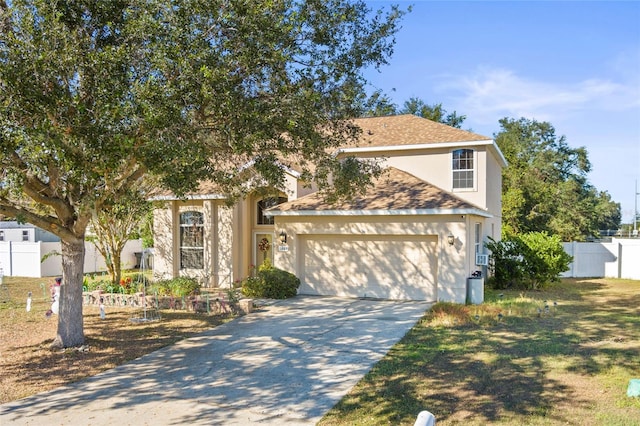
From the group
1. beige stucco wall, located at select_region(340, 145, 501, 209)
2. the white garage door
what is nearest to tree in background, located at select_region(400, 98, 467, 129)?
beige stucco wall, located at select_region(340, 145, 501, 209)

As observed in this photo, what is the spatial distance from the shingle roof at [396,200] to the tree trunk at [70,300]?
23.7 feet

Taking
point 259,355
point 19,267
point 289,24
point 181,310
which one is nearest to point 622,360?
point 259,355

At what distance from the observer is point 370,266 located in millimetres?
15688

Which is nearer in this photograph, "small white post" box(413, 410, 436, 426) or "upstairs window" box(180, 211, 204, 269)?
"small white post" box(413, 410, 436, 426)

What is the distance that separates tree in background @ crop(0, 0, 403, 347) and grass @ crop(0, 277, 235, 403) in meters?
0.67

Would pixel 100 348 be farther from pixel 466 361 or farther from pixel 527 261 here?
pixel 527 261

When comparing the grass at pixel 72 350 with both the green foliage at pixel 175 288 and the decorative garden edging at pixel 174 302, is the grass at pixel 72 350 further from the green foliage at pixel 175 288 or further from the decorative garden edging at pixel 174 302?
the green foliage at pixel 175 288

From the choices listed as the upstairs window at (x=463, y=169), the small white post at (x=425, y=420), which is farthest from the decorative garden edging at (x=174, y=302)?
the small white post at (x=425, y=420)

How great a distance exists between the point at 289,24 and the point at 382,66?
10.2ft

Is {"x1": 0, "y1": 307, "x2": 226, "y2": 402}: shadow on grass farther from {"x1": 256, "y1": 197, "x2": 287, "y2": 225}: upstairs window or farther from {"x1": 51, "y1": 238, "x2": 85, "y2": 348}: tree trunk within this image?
{"x1": 256, "y1": 197, "x2": 287, "y2": 225}: upstairs window

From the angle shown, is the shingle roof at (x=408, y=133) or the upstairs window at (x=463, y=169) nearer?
the upstairs window at (x=463, y=169)

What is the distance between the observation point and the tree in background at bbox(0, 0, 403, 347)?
6.97 meters

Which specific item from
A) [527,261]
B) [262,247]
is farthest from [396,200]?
[527,261]

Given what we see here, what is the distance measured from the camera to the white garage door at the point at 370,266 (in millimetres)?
15148
